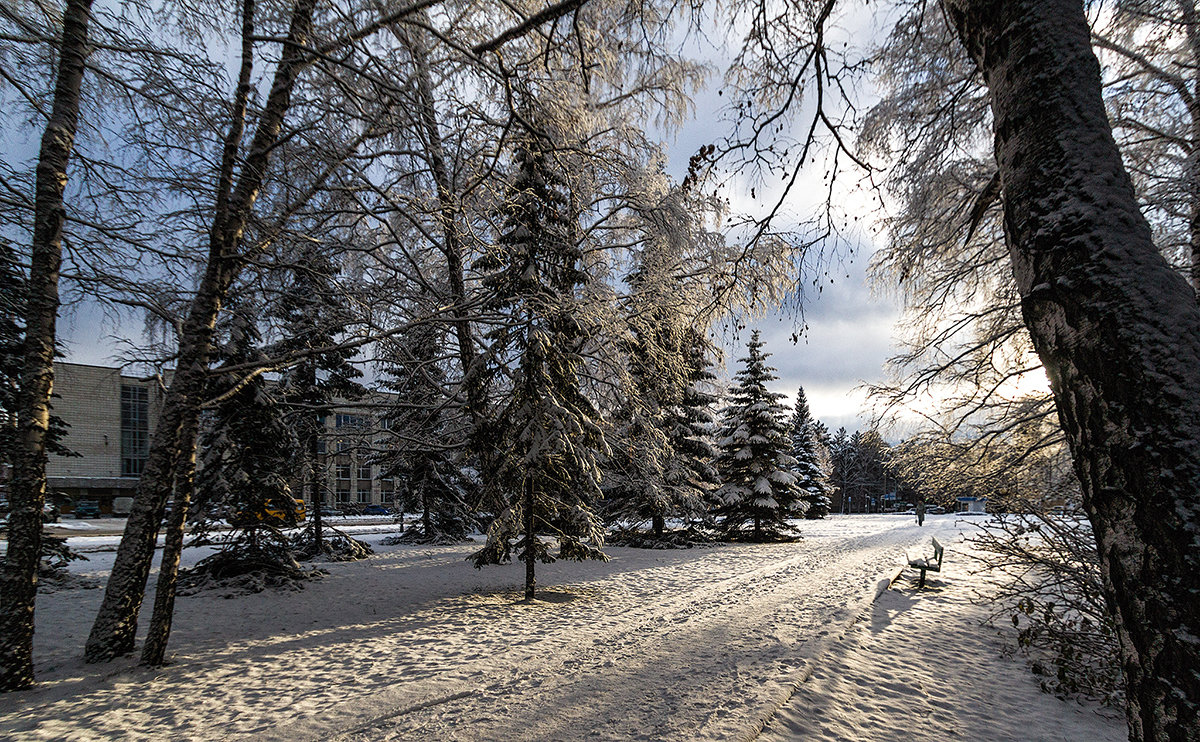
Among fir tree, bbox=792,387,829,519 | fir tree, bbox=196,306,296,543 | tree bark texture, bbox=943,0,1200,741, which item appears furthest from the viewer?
→ fir tree, bbox=792,387,829,519

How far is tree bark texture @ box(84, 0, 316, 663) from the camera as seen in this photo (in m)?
5.79

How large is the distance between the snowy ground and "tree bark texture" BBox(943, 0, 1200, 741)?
3.69m

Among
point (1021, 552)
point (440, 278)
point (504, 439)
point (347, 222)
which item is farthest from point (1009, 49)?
point (440, 278)

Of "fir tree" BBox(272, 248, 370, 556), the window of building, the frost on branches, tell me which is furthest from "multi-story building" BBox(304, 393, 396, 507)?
the window of building

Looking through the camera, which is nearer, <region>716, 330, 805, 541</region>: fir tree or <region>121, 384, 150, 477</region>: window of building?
<region>716, 330, 805, 541</region>: fir tree

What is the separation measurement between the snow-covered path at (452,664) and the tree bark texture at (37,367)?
0.63m

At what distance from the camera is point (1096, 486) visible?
1579 mm

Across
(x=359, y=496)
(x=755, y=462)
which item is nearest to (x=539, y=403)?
(x=755, y=462)

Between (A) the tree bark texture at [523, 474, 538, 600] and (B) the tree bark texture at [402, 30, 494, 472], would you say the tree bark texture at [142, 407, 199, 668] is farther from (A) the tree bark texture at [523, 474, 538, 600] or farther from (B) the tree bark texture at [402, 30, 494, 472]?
(A) the tree bark texture at [523, 474, 538, 600]

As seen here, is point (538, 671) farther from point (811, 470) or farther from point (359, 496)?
point (359, 496)

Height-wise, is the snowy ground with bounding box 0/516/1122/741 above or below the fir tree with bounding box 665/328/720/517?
below

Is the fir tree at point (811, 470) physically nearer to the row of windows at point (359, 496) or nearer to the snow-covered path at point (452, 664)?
the snow-covered path at point (452, 664)

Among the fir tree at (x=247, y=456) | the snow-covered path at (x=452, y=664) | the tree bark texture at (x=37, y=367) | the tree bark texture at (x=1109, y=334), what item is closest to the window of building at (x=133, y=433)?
the fir tree at (x=247, y=456)

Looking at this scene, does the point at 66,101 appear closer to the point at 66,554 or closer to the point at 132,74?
the point at 132,74
